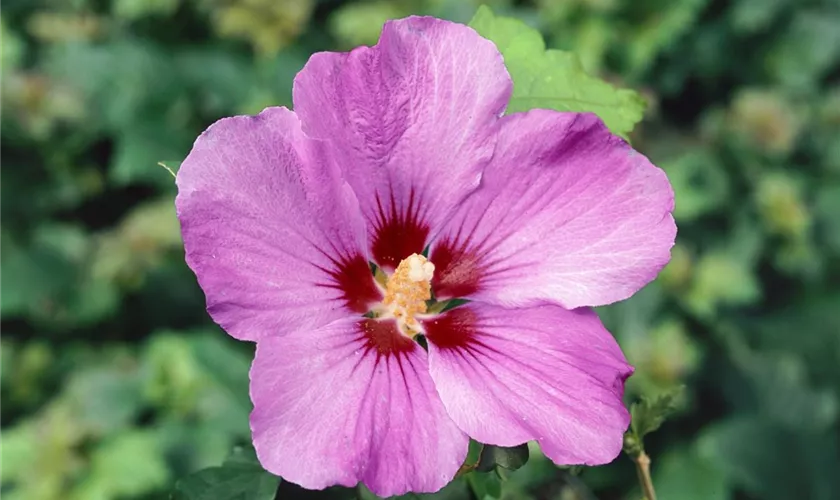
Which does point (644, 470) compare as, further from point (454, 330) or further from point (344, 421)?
point (344, 421)

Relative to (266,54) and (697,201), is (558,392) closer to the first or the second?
(697,201)

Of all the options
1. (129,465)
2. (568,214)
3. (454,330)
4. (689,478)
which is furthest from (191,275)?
(568,214)

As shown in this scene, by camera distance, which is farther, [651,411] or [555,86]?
[555,86]

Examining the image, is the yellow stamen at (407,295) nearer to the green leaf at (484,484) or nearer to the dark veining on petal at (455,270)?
the dark veining on petal at (455,270)

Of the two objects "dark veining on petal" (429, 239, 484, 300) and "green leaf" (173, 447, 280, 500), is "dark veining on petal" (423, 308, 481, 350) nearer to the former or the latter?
"dark veining on petal" (429, 239, 484, 300)

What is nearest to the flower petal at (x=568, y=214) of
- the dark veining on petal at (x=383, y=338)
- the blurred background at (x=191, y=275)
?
the dark veining on petal at (x=383, y=338)

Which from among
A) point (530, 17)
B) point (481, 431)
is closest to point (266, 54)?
point (530, 17)
